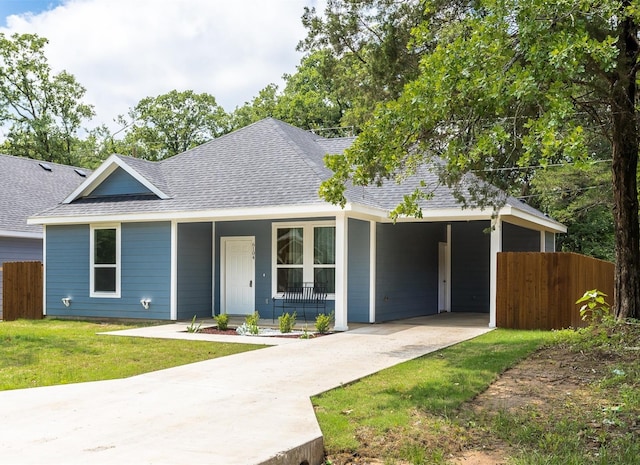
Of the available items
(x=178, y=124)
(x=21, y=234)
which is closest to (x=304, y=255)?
(x=21, y=234)

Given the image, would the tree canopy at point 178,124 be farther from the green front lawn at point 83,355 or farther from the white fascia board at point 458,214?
the green front lawn at point 83,355

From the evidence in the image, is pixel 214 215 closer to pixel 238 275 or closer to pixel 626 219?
pixel 238 275

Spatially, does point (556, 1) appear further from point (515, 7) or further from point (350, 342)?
point (350, 342)

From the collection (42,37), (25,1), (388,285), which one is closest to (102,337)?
(388,285)

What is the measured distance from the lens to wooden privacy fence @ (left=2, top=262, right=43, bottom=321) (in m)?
17.2

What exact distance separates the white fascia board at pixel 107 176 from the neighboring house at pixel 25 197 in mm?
3496

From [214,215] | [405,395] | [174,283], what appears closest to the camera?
[405,395]

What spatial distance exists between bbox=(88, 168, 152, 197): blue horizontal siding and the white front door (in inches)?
104

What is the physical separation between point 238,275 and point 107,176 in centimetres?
452

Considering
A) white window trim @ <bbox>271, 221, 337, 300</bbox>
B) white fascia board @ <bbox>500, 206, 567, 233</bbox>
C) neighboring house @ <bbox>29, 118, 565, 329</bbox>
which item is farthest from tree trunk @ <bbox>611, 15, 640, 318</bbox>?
white window trim @ <bbox>271, 221, 337, 300</bbox>

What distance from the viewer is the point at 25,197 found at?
2183 cm

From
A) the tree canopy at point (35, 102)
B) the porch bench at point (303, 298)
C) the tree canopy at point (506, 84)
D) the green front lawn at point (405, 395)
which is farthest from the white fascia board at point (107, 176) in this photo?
the tree canopy at point (35, 102)

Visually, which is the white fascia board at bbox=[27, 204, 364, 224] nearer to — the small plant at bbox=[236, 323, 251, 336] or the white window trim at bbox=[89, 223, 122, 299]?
the white window trim at bbox=[89, 223, 122, 299]

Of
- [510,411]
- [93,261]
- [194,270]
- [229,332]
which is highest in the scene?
[93,261]
